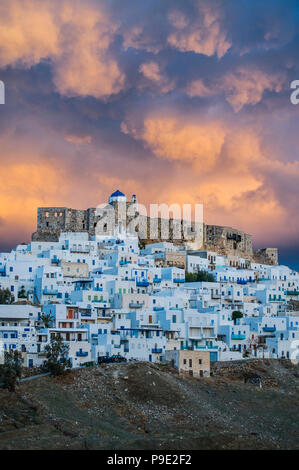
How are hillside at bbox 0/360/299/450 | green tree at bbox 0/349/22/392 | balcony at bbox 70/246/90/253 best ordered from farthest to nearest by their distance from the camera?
1. balcony at bbox 70/246/90/253
2. green tree at bbox 0/349/22/392
3. hillside at bbox 0/360/299/450

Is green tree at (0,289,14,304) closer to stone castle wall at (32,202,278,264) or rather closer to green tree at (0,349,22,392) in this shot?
green tree at (0,349,22,392)

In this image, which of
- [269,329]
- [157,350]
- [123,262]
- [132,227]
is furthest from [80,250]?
[157,350]

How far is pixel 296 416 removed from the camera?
175 feet

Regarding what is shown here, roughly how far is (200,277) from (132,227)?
630 inches

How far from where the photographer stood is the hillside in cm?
4141

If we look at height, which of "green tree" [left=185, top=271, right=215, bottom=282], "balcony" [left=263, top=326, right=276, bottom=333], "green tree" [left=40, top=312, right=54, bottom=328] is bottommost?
"balcony" [left=263, top=326, right=276, bottom=333]

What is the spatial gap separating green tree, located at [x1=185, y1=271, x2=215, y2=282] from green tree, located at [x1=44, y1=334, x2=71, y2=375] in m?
31.2

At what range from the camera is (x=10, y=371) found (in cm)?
4775

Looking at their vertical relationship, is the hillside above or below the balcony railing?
below

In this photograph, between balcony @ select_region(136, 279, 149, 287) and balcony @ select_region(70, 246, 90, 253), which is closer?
balcony @ select_region(136, 279, 149, 287)

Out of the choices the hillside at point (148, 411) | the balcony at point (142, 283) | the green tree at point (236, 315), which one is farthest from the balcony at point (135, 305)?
the hillside at point (148, 411)

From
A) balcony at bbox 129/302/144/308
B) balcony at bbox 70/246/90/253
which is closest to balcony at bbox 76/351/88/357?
balcony at bbox 129/302/144/308

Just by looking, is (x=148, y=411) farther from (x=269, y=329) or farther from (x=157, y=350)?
(x=269, y=329)

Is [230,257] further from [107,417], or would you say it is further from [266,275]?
[107,417]
